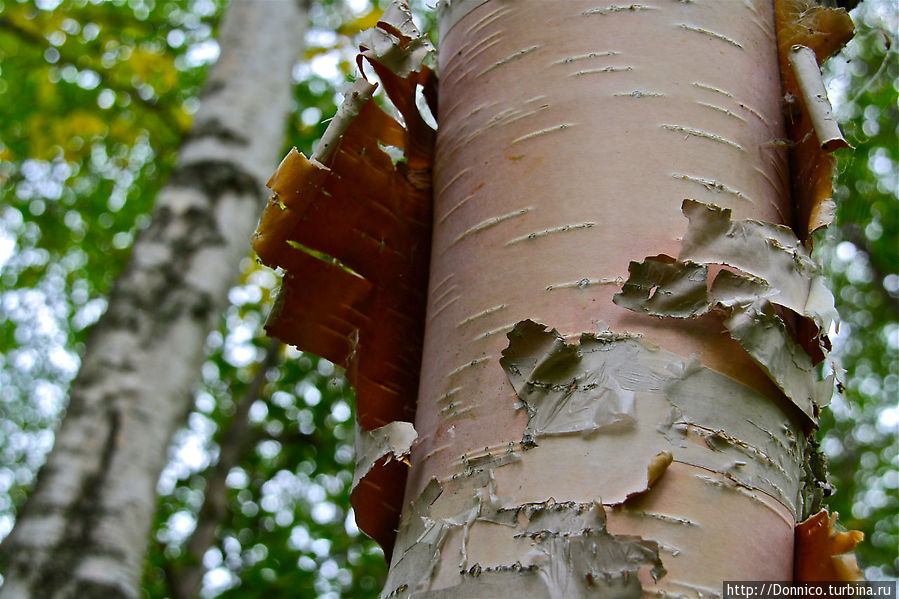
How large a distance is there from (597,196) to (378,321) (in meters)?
0.34

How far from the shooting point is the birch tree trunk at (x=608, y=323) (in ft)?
2.12

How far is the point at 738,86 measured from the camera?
89 centimetres

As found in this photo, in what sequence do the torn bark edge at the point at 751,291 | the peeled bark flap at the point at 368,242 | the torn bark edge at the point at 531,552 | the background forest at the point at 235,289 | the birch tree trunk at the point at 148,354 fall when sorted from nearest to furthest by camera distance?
the torn bark edge at the point at 531,552 < the torn bark edge at the point at 751,291 < the peeled bark flap at the point at 368,242 < the birch tree trunk at the point at 148,354 < the background forest at the point at 235,289

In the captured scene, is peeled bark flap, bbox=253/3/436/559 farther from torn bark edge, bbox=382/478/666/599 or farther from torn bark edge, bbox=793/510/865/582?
torn bark edge, bbox=793/510/865/582

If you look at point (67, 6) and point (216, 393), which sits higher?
point (67, 6)

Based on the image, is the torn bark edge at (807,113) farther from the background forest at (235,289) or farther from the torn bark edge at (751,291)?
the background forest at (235,289)

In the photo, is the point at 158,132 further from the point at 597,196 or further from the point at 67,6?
the point at 597,196

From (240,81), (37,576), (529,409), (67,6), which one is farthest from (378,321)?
(67,6)

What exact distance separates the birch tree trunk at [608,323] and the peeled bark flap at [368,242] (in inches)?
3.6

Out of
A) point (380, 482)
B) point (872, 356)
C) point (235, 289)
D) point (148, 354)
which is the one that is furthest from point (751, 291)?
point (872, 356)

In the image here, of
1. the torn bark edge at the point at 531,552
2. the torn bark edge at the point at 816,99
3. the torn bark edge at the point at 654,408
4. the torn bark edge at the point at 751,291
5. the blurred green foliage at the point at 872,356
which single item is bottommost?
the torn bark edge at the point at 531,552

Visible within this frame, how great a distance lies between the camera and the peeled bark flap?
3.18 ft

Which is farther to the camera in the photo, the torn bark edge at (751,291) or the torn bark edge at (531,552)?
the torn bark edge at (751,291)

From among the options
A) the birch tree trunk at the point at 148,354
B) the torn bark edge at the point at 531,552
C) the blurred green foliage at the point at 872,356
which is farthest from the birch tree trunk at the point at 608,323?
the blurred green foliage at the point at 872,356
